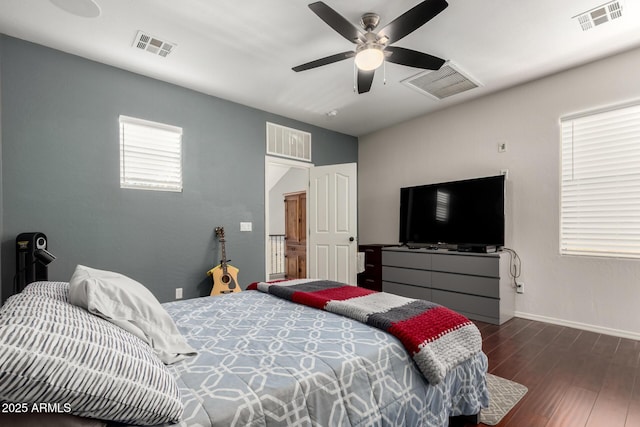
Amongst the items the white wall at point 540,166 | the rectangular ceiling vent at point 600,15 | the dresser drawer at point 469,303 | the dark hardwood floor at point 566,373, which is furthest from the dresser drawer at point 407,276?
the rectangular ceiling vent at point 600,15

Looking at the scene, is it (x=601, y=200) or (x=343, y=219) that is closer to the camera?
(x=601, y=200)

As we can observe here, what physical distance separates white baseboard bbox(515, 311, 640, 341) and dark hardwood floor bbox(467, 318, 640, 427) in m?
0.08

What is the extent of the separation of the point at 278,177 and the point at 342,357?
6.74 m

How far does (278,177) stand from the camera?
25.2 feet

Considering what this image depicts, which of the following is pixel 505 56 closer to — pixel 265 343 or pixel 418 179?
pixel 418 179

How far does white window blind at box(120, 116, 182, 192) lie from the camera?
324 centimetres

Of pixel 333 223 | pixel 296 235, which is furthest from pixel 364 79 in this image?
pixel 296 235

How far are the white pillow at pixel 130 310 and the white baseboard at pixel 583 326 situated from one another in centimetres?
379

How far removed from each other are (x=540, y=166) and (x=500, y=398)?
106 inches

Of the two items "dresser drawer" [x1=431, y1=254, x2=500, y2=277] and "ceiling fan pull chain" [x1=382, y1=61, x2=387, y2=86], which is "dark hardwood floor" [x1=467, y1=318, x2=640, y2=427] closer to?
"dresser drawer" [x1=431, y1=254, x2=500, y2=277]

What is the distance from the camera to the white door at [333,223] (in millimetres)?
4512

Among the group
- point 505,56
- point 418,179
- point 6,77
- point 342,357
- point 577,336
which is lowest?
point 577,336

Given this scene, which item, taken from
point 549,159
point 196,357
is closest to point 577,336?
point 549,159

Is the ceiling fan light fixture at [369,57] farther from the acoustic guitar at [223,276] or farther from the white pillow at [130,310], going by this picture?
the acoustic guitar at [223,276]
